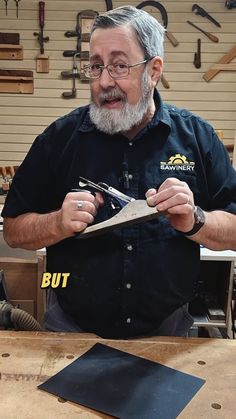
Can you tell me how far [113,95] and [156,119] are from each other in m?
0.18

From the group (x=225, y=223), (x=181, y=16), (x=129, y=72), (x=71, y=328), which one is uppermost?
(x=181, y=16)

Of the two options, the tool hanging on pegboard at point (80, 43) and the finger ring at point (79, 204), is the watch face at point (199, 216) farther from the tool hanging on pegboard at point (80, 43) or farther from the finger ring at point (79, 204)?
the tool hanging on pegboard at point (80, 43)

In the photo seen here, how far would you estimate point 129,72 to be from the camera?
130 centimetres

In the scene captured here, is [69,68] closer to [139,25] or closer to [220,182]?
[139,25]

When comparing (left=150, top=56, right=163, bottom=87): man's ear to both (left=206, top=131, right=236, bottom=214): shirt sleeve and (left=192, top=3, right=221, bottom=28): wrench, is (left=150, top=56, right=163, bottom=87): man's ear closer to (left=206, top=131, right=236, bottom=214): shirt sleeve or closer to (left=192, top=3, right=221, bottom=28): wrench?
(left=206, top=131, right=236, bottom=214): shirt sleeve

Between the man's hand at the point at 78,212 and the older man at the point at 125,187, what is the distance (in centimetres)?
6

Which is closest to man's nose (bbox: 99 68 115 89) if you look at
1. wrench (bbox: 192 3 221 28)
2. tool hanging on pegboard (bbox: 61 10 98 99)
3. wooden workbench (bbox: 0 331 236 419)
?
wooden workbench (bbox: 0 331 236 419)

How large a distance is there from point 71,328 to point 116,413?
54cm

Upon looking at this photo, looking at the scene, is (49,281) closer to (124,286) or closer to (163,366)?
(124,286)

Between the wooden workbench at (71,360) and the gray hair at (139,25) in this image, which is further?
the gray hair at (139,25)

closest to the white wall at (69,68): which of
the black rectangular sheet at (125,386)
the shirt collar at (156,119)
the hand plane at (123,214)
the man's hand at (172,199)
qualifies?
the shirt collar at (156,119)

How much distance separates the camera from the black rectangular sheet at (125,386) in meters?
0.91

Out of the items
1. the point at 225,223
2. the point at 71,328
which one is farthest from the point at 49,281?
the point at 225,223

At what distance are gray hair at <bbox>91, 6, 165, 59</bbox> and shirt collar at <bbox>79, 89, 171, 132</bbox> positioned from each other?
166 mm
